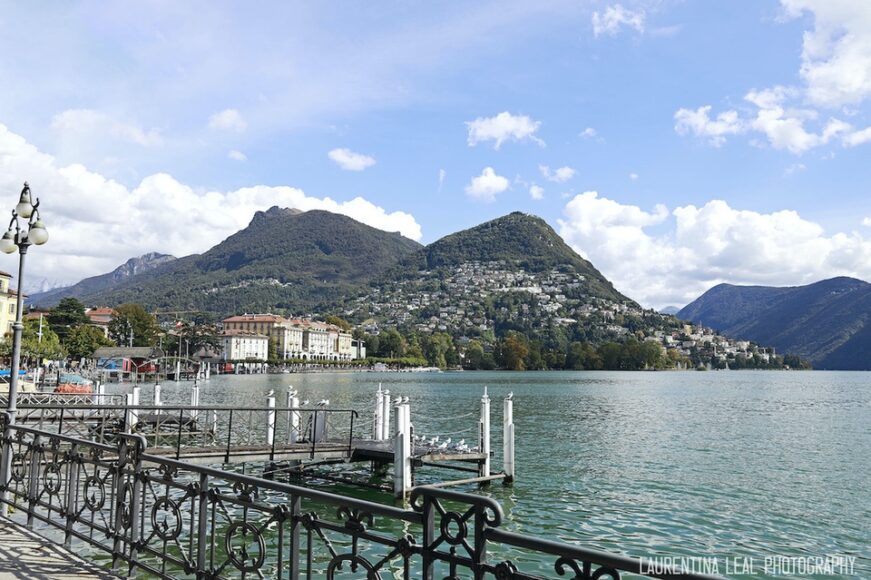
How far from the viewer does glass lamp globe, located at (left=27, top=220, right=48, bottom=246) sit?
1121cm

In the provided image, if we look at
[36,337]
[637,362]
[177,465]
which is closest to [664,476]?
[177,465]

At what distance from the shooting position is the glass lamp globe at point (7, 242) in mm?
11461

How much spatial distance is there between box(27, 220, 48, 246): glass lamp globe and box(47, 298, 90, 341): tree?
364ft

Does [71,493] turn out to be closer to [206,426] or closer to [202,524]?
[202,524]

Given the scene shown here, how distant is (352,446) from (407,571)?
51.8ft

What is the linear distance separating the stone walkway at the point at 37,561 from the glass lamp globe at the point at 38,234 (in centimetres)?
500

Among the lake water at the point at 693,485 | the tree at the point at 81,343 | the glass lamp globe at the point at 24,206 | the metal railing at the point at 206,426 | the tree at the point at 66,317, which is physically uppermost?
the tree at the point at 66,317

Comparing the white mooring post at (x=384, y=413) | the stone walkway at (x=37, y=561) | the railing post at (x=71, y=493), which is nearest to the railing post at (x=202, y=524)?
the stone walkway at (x=37, y=561)

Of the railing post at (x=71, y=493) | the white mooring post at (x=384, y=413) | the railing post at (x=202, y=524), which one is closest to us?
the railing post at (x=202, y=524)

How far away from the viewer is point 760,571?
1252 cm

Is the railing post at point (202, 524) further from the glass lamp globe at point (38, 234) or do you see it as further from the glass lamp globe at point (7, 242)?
the glass lamp globe at point (7, 242)

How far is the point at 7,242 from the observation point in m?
11.5

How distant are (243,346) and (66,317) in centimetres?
7498

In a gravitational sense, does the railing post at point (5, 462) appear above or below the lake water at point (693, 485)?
above
